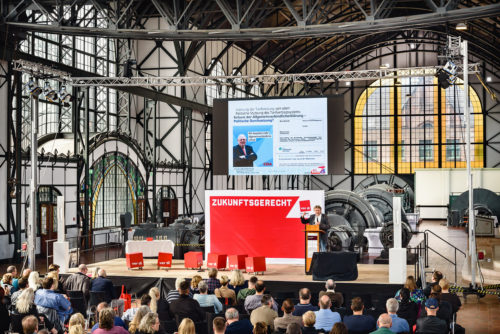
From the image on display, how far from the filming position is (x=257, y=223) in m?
18.3

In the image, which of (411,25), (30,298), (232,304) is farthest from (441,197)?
(30,298)

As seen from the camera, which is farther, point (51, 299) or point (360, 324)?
point (51, 299)

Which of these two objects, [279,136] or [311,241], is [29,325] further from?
[279,136]

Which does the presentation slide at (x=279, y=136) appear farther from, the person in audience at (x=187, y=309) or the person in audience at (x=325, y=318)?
the person in audience at (x=325, y=318)

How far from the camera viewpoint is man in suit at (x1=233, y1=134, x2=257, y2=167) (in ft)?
64.0

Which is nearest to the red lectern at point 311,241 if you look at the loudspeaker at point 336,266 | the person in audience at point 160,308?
the loudspeaker at point 336,266

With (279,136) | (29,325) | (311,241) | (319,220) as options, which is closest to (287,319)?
(29,325)

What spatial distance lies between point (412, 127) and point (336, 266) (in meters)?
35.0

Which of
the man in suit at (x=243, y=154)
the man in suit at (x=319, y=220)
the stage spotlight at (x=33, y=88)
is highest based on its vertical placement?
the stage spotlight at (x=33, y=88)

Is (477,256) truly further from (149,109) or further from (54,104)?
(149,109)

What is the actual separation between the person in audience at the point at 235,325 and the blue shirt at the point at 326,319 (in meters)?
1.00

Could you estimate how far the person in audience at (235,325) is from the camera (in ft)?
25.4

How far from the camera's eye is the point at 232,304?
10648 millimetres

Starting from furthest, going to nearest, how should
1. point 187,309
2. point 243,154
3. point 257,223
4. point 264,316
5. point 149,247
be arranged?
point 243,154 → point 149,247 → point 257,223 → point 187,309 → point 264,316
